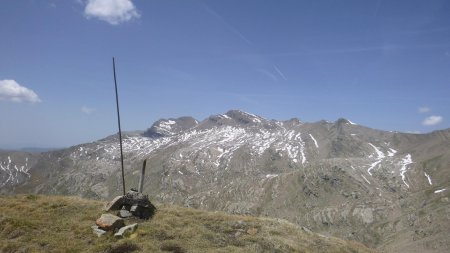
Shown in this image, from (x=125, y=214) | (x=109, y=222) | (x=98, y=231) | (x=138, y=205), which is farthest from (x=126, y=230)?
(x=138, y=205)

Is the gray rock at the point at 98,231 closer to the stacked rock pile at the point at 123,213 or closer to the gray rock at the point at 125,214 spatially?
the stacked rock pile at the point at 123,213

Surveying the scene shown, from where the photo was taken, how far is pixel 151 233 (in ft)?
90.7

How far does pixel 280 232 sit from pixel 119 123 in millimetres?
19409

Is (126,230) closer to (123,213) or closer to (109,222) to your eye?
(109,222)

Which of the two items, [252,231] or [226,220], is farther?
[226,220]

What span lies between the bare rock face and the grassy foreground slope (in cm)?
81

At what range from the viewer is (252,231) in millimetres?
31250

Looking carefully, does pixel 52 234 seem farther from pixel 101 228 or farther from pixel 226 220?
pixel 226 220

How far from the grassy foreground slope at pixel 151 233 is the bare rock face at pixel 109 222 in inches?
31.9

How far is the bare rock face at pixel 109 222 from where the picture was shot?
27372 millimetres

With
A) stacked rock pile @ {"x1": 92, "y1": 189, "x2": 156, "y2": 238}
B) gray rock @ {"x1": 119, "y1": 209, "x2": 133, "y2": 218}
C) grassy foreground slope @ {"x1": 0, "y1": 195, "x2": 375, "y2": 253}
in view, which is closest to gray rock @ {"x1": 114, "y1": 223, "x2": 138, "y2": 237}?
stacked rock pile @ {"x1": 92, "y1": 189, "x2": 156, "y2": 238}

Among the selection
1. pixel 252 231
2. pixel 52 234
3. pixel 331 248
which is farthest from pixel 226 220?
pixel 52 234

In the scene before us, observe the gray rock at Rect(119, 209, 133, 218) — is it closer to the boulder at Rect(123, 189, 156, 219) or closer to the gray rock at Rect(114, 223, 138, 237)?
the boulder at Rect(123, 189, 156, 219)

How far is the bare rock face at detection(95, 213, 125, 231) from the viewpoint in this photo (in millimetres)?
27372
